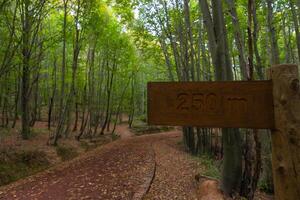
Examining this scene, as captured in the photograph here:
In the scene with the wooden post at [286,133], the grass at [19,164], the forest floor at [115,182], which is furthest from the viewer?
the grass at [19,164]

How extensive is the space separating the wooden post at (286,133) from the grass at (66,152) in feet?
31.2

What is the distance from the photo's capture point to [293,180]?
159 centimetres

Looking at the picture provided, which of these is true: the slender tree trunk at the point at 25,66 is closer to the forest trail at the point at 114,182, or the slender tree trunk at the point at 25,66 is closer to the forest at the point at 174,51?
the forest at the point at 174,51

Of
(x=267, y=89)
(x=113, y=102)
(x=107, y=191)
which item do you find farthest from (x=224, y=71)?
(x=113, y=102)

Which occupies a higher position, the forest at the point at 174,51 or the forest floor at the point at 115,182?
the forest at the point at 174,51

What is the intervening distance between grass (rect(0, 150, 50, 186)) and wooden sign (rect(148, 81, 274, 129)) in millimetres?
7354

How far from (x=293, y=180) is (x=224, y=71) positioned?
311 cm

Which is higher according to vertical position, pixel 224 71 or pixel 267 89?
pixel 224 71

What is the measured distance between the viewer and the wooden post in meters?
1.60

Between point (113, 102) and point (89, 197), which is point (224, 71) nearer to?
point (89, 197)

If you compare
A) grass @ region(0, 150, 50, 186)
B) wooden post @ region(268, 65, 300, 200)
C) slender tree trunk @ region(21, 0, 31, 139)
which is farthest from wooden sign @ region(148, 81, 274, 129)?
slender tree trunk @ region(21, 0, 31, 139)

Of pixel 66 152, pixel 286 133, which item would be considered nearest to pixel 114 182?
pixel 286 133

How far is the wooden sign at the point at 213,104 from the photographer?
1669mm

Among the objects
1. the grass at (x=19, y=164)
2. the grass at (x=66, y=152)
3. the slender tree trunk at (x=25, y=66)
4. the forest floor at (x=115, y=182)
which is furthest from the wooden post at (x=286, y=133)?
the slender tree trunk at (x=25, y=66)
